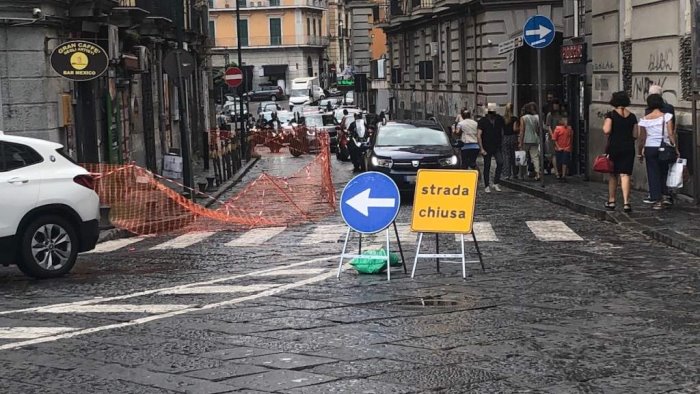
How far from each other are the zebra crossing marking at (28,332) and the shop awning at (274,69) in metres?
101

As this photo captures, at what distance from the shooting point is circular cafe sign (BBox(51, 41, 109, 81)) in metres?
17.5

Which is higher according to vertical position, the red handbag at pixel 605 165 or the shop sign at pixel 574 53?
the shop sign at pixel 574 53

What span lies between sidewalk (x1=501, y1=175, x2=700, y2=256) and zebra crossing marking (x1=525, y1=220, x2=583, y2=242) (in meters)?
0.83

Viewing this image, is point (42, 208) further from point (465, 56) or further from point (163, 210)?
point (465, 56)

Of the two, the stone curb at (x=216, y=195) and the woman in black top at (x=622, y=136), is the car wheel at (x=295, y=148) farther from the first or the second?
the woman in black top at (x=622, y=136)

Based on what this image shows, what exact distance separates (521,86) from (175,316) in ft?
96.0

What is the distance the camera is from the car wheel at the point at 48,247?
1138 centimetres

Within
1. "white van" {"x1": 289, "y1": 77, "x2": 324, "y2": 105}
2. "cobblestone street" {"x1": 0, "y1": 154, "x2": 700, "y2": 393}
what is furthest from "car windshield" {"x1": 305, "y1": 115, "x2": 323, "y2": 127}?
"white van" {"x1": 289, "y1": 77, "x2": 324, "y2": 105}

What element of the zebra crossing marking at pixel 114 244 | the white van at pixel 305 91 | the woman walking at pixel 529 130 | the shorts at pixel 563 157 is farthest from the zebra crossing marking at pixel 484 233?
the white van at pixel 305 91

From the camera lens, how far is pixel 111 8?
22.4 m

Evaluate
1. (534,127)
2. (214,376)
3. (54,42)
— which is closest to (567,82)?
(534,127)

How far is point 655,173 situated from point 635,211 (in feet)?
2.18

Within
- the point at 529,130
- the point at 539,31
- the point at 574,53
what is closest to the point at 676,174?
the point at 539,31

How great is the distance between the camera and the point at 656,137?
16.0 metres
